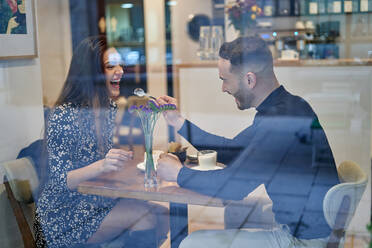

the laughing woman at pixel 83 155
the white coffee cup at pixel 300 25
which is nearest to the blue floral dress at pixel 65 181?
the laughing woman at pixel 83 155

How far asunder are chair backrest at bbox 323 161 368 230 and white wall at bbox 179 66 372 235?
0.05 metres

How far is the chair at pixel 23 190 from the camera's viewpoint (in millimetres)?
1705

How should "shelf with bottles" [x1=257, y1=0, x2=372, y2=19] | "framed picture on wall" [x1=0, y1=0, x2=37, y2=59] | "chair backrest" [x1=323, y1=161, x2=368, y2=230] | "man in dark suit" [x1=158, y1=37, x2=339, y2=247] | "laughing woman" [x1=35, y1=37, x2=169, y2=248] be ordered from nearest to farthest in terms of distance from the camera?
"chair backrest" [x1=323, y1=161, x2=368, y2=230] < "man in dark suit" [x1=158, y1=37, x2=339, y2=247] < "laughing woman" [x1=35, y1=37, x2=169, y2=248] < "framed picture on wall" [x1=0, y1=0, x2=37, y2=59] < "shelf with bottles" [x1=257, y1=0, x2=372, y2=19]

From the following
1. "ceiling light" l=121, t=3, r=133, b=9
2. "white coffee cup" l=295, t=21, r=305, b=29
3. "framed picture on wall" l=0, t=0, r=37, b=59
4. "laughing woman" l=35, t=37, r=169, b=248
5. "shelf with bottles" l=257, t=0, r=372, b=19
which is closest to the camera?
"laughing woman" l=35, t=37, r=169, b=248

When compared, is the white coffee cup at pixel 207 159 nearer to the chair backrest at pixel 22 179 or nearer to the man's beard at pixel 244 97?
the man's beard at pixel 244 97

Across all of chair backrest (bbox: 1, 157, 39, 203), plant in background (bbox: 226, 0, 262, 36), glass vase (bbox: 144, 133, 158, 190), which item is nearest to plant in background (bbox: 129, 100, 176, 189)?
glass vase (bbox: 144, 133, 158, 190)

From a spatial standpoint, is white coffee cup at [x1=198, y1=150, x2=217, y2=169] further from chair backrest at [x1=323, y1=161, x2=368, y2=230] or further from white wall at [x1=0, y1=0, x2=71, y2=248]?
white wall at [x1=0, y1=0, x2=71, y2=248]

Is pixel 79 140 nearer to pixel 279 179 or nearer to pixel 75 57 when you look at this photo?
pixel 75 57

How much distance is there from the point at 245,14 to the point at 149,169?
1.70 meters

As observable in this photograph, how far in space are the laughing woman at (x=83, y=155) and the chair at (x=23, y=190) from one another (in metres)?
0.05

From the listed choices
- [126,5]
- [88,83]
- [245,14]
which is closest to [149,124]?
[88,83]

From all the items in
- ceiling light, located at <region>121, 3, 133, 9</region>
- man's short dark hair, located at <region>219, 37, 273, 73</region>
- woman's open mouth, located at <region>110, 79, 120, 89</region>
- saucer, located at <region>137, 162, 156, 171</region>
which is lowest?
saucer, located at <region>137, 162, 156, 171</region>

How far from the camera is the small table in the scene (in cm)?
146

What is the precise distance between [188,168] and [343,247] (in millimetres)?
498
